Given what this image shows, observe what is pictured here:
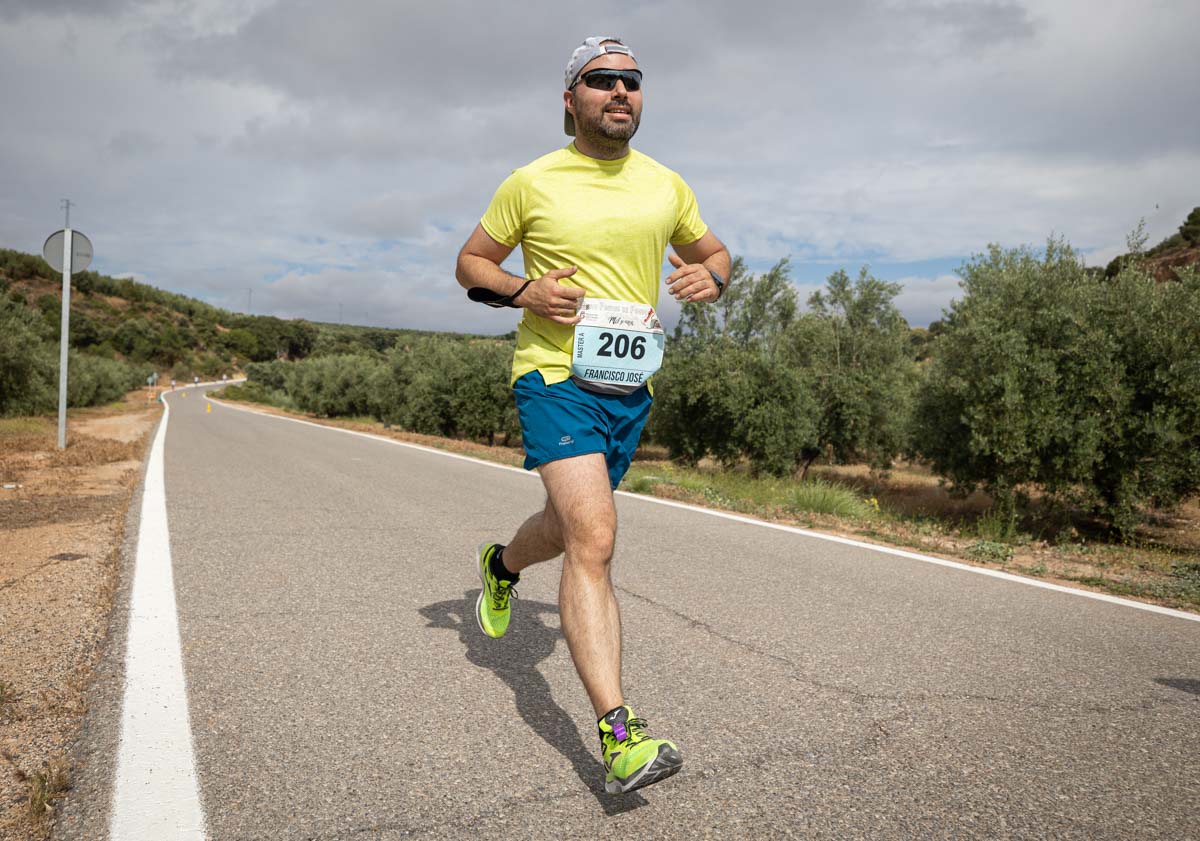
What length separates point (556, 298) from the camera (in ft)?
8.17

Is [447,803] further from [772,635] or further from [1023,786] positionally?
[772,635]

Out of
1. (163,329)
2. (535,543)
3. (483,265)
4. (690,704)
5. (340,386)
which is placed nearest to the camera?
(483,265)

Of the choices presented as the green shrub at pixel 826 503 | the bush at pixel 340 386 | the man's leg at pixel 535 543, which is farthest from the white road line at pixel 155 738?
the bush at pixel 340 386

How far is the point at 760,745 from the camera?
8.56ft

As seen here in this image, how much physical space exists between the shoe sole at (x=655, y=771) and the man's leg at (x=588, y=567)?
10.2 inches

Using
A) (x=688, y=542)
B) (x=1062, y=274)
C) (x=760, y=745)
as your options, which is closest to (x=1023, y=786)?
(x=760, y=745)

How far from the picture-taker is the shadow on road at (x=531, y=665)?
2420 millimetres

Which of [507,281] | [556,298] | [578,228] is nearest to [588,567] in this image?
[556,298]

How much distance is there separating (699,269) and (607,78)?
71cm

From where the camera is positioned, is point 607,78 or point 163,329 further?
point 163,329

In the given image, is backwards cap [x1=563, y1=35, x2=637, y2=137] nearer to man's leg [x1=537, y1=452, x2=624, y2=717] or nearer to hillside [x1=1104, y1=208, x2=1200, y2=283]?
man's leg [x1=537, y1=452, x2=624, y2=717]

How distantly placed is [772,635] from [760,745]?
1338 millimetres

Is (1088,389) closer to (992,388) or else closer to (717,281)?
(992,388)

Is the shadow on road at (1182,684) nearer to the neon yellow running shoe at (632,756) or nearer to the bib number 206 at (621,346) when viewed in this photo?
the neon yellow running shoe at (632,756)
